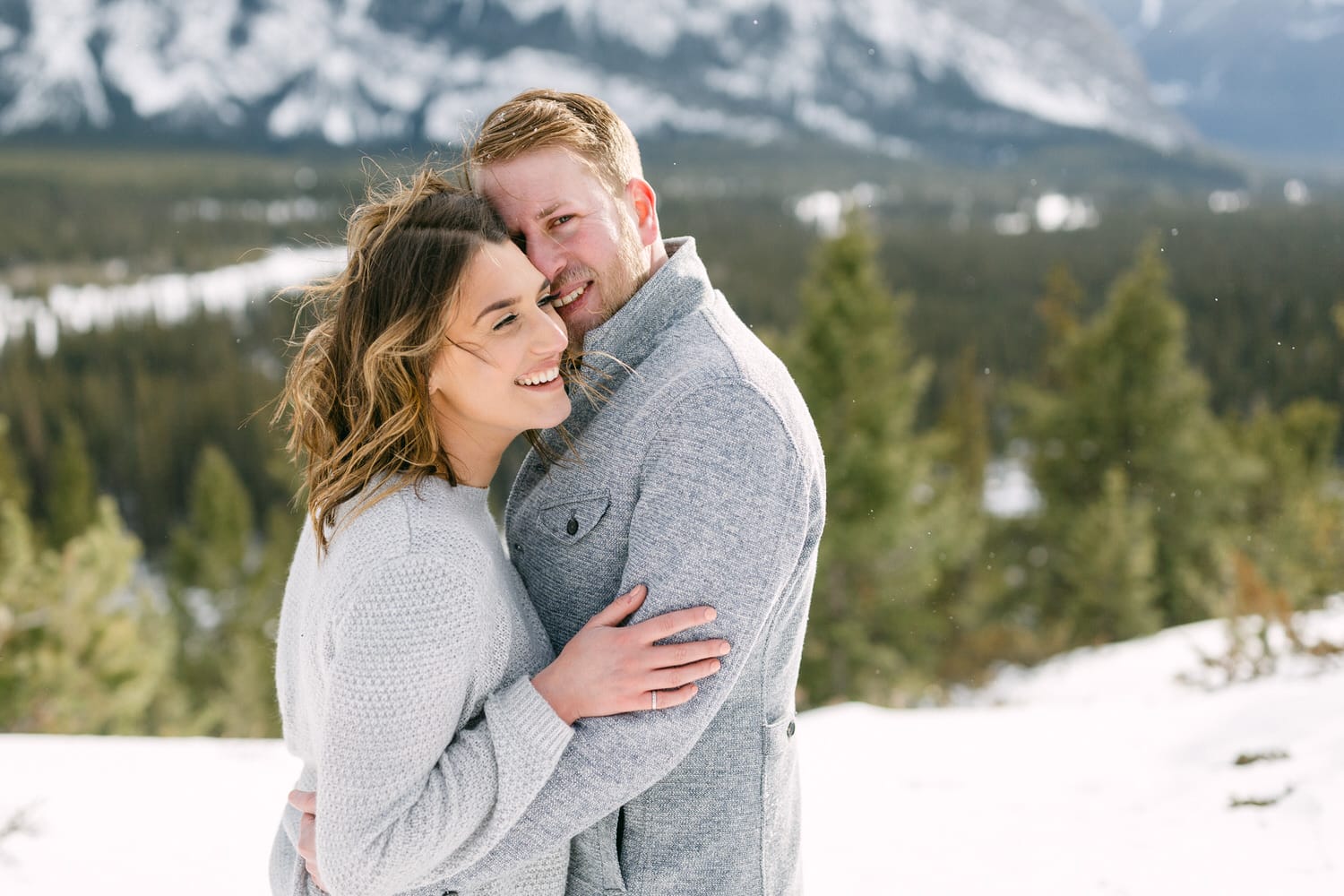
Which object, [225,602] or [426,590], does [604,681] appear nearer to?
[426,590]

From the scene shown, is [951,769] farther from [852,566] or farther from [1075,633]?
[1075,633]

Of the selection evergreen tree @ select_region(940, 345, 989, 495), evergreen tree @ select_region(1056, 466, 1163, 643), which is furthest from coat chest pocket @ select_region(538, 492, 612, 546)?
evergreen tree @ select_region(940, 345, 989, 495)

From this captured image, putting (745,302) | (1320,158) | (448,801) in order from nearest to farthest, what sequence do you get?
(448,801) < (745,302) < (1320,158)

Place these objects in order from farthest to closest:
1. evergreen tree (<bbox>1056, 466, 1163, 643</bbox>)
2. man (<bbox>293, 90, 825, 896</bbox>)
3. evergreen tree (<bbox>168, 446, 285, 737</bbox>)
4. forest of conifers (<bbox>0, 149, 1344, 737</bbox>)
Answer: evergreen tree (<bbox>168, 446, 285, 737</bbox>) → evergreen tree (<bbox>1056, 466, 1163, 643</bbox>) → forest of conifers (<bbox>0, 149, 1344, 737</bbox>) → man (<bbox>293, 90, 825, 896</bbox>)

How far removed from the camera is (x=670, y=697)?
5.20 ft

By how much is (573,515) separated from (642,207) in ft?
1.98

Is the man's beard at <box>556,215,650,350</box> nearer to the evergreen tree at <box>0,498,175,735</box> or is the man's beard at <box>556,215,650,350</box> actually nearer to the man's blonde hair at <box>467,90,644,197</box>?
the man's blonde hair at <box>467,90,644,197</box>

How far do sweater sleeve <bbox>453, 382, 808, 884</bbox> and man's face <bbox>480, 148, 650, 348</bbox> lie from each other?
1.19ft

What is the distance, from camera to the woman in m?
1.49

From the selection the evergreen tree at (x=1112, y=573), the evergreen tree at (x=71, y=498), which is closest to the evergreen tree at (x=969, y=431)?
the evergreen tree at (x=1112, y=573)

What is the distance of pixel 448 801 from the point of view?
1.51 m

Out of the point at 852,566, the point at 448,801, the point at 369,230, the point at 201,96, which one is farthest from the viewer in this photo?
the point at 201,96

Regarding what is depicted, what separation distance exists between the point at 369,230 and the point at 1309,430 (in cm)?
2392

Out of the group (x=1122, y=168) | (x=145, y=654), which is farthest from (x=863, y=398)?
(x=1122, y=168)
